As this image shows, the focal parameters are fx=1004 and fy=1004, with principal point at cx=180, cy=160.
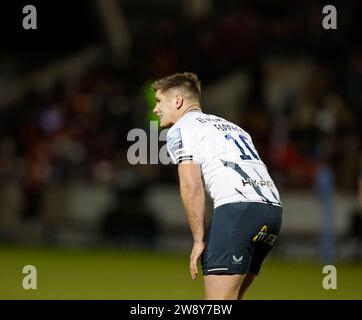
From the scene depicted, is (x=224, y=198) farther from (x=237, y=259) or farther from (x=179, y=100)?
(x=179, y=100)

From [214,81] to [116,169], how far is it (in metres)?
4.69

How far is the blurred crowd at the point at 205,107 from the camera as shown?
20.6 m

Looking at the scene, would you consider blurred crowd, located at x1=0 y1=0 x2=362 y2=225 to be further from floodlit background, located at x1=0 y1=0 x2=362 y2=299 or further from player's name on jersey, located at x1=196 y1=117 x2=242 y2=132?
player's name on jersey, located at x1=196 y1=117 x2=242 y2=132

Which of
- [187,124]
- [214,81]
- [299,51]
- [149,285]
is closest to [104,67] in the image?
[214,81]

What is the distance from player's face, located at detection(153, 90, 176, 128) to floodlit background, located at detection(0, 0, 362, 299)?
235 inches

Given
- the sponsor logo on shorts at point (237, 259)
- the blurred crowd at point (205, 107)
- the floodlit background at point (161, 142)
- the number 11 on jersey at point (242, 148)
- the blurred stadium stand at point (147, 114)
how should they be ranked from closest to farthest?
the sponsor logo on shorts at point (237, 259) < the number 11 on jersey at point (242, 148) < the floodlit background at point (161, 142) < the blurred stadium stand at point (147, 114) < the blurred crowd at point (205, 107)

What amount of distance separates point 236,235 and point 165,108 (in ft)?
3.70

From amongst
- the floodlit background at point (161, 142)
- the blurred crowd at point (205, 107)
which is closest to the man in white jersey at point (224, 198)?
the floodlit background at point (161, 142)

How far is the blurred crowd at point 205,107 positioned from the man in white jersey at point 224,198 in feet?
40.9

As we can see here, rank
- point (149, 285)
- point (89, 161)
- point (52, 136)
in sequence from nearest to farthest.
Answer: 1. point (149, 285)
2. point (89, 161)
3. point (52, 136)

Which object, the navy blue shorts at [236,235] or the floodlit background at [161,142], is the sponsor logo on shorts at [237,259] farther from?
the floodlit background at [161,142]

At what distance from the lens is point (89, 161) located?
22.2 metres

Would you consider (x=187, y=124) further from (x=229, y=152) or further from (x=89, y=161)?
(x=89, y=161)

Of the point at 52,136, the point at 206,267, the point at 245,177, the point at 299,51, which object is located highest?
the point at 299,51
